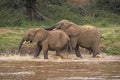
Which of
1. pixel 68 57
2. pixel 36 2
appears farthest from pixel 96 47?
pixel 36 2

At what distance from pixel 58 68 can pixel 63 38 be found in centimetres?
423

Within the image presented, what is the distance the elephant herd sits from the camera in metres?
21.0

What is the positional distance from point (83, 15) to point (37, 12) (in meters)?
3.28

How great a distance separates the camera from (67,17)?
29.6m

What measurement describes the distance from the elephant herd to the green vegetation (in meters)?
1.44

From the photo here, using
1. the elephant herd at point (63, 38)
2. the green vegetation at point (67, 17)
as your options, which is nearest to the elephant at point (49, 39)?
the elephant herd at point (63, 38)

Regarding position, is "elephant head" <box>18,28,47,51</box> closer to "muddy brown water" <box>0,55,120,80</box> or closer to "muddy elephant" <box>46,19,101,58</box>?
"muddy brown water" <box>0,55,120,80</box>

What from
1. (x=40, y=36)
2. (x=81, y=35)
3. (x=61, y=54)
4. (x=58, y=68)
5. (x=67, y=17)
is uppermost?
(x=58, y=68)

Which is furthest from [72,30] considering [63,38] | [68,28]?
[63,38]

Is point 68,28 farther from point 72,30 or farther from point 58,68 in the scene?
point 58,68

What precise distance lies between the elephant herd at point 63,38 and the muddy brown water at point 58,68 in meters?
0.76

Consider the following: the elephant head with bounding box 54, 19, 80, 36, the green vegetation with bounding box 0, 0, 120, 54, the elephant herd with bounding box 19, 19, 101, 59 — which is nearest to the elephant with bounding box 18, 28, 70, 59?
the elephant herd with bounding box 19, 19, 101, 59

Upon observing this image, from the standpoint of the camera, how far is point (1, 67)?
17.0 meters

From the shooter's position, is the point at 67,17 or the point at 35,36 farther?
the point at 67,17
